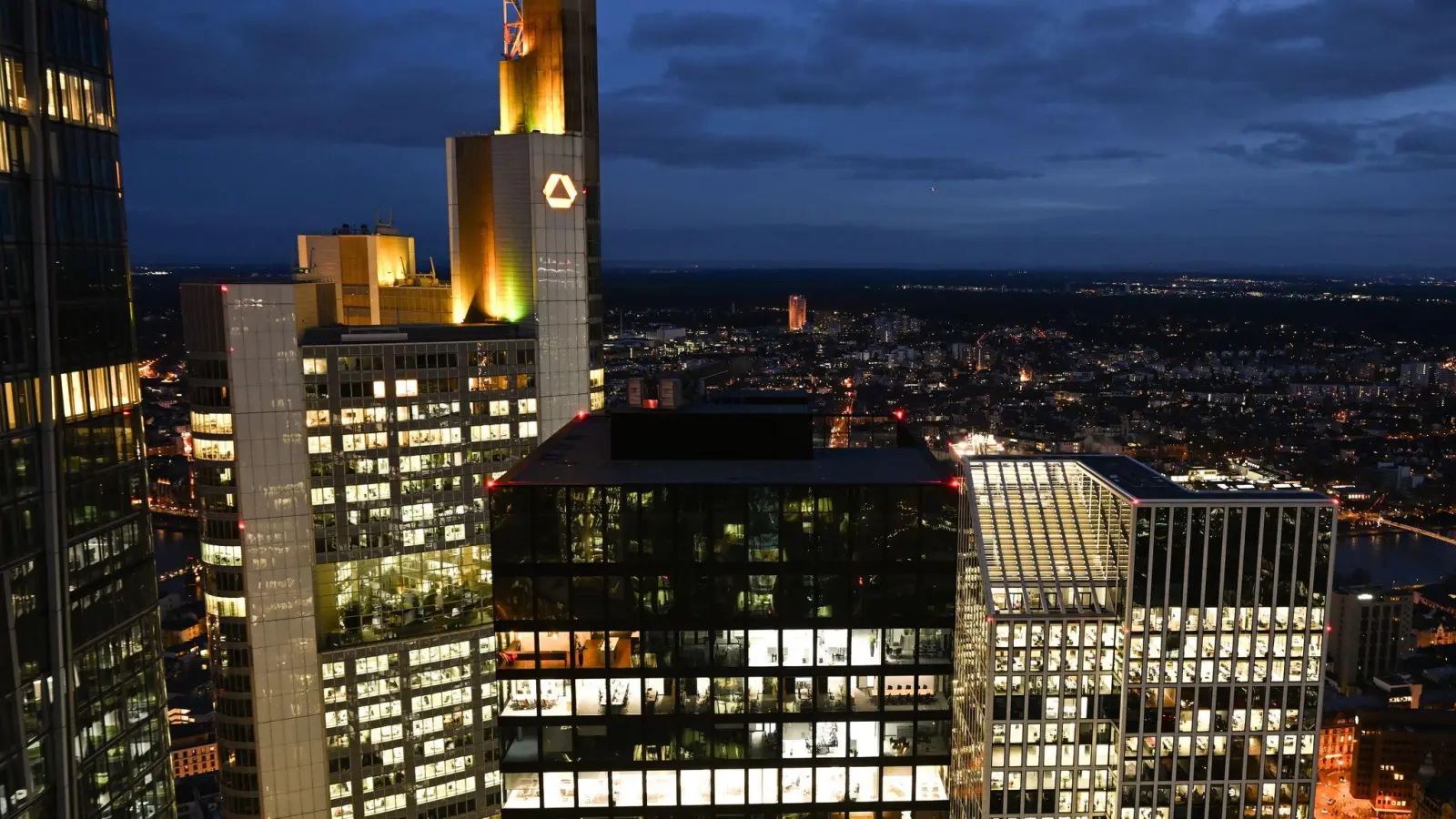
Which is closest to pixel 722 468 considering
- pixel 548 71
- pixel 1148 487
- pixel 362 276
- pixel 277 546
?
pixel 1148 487

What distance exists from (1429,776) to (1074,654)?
144406 mm

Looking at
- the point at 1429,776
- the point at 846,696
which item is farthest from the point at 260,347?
the point at 1429,776

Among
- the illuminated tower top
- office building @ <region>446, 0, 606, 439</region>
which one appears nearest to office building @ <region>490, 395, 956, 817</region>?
office building @ <region>446, 0, 606, 439</region>

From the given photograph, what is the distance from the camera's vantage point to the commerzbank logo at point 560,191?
83.1m

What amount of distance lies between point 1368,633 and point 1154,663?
16702cm

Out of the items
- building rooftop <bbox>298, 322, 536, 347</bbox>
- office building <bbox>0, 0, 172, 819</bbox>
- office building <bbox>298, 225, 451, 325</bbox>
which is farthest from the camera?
office building <bbox>298, 225, 451, 325</bbox>

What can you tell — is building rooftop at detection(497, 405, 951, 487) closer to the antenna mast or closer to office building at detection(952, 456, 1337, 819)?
office building at detection(952, 456, 1337, 819)

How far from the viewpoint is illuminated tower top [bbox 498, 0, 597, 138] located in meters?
A: 86.1

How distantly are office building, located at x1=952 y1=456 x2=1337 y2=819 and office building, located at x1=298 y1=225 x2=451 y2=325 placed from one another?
65.7 m

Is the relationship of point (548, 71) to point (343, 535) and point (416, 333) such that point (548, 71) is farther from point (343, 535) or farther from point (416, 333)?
point (343, 535)

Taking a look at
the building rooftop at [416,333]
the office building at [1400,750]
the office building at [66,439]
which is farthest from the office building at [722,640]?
the office building at [1400,750]

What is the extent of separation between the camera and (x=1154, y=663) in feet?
155

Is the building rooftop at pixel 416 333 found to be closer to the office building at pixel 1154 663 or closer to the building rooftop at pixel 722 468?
the building rooftop at pixel 722 468

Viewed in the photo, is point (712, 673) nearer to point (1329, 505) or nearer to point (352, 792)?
point (1329, 505)
